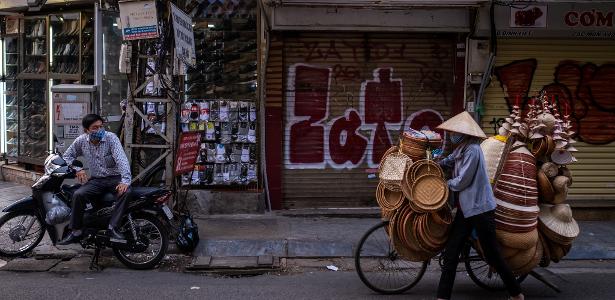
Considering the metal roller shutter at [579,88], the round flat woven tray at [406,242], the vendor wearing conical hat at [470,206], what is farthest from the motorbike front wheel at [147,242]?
the metal roller shutter at [579,88]

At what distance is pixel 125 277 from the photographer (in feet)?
22.5

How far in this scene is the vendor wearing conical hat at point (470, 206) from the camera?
562cm

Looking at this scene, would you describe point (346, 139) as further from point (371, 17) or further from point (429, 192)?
point (429, 192)

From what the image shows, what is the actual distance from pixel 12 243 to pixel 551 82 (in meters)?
8.02

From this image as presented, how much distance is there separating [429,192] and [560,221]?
4.53 ft

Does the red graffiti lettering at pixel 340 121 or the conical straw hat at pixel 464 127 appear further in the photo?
the red graffiti lettering at pixel 340 121

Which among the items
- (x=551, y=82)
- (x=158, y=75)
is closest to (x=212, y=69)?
(x=158, y=75)

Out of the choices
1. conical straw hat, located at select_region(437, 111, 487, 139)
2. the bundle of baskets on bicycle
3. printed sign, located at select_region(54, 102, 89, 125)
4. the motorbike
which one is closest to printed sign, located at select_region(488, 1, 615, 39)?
the bundle of baskets on bicycle

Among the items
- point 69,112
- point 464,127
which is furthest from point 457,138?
point 69,112

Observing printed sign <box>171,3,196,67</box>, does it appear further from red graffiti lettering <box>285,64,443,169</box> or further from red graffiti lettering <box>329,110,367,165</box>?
red graffiti lettering <box>329,110,367,165</box>

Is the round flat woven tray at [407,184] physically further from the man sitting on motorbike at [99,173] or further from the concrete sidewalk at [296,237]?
the man sitting on motorbike at [99,173]

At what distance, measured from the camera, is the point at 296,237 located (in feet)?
28.0

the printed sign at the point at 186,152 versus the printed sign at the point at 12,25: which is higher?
the printed sign at the point at 12,25

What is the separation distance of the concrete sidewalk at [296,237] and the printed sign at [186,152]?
96 cm
